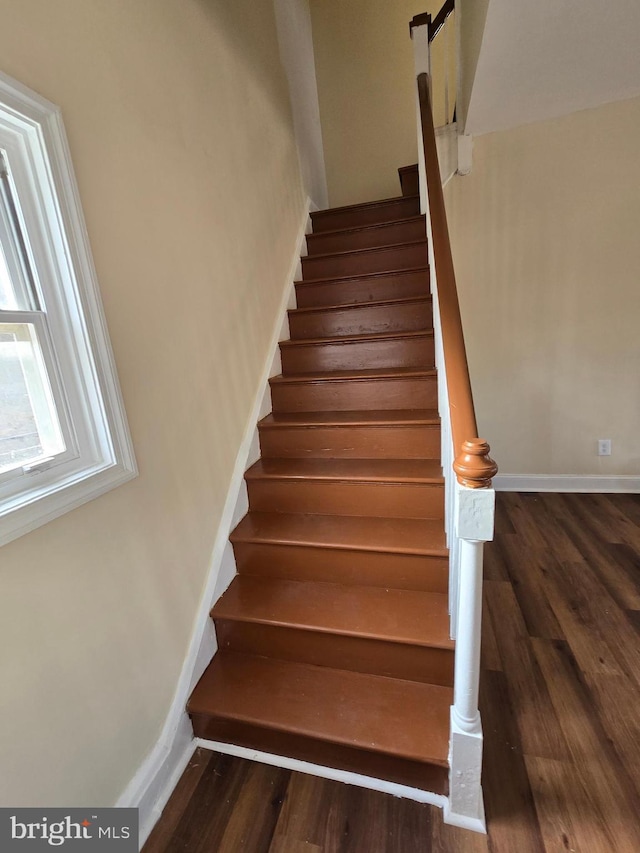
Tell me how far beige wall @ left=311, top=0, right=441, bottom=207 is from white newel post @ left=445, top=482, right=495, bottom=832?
3.66 meters

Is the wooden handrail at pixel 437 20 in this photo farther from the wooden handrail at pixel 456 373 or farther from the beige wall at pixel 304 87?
the wooden handrail at pixel 456 373

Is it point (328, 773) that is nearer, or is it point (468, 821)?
point (468, 821)

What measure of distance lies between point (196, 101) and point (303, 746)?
99.0 inches

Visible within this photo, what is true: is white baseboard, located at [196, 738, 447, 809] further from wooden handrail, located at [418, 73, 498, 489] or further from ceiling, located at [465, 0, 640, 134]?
ceiling, located at [465, 0, 640, 134]

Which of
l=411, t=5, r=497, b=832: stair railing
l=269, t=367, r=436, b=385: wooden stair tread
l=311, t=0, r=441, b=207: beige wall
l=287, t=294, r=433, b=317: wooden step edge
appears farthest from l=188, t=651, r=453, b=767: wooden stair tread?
l=311, t=0, r=441, b=207: beige wall

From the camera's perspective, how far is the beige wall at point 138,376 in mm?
892

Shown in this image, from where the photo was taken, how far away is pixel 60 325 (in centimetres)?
99

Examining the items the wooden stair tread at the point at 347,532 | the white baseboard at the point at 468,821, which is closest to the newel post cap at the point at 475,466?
the wooden stair tread at the point at 347,532

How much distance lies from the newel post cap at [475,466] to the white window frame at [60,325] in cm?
95

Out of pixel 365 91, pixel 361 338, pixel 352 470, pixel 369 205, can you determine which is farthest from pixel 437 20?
pixel 352 470

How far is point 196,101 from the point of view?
1581 mm

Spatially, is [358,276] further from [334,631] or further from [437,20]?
[334,631]

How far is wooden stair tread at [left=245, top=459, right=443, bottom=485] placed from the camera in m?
1.67

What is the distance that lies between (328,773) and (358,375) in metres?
1.69
